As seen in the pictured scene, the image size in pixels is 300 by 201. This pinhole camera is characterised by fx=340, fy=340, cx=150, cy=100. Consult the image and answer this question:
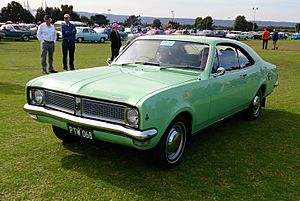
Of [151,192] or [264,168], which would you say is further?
[264,168]

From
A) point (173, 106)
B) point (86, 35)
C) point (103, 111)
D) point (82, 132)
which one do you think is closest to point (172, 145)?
point (173, 106)

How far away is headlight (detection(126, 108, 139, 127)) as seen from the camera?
138 inches

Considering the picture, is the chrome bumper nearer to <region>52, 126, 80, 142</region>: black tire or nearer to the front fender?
the front fender

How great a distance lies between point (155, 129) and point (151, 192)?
2.16 ft

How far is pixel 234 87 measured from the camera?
208 inches

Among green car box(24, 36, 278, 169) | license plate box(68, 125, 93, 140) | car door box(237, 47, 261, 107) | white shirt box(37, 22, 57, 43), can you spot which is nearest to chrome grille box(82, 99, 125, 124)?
green car box(24, 36, 278, 169)

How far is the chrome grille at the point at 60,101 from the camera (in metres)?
3.93

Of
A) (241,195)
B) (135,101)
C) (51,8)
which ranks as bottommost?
(241,195)

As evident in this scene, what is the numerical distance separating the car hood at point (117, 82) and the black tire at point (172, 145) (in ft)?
1.68

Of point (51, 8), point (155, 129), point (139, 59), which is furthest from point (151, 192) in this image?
point (51, 8)

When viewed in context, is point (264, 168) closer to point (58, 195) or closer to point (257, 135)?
point (257, 135)

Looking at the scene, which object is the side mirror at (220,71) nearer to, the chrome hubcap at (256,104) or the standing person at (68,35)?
the chrome hubcap at (256,104)

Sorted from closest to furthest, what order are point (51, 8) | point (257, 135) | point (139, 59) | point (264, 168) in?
point (264, 168), point (139, 59), point (257, 135), point (51, 8)

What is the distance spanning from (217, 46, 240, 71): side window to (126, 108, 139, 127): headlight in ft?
6.83
